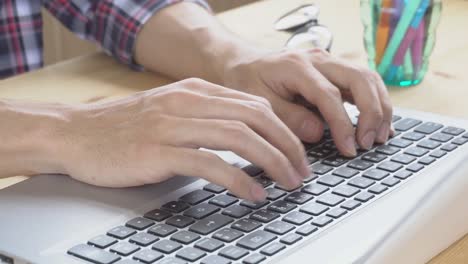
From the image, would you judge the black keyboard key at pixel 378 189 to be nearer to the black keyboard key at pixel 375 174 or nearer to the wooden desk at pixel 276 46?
the black keyboard key at pixel 375 174

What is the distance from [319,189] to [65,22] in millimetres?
719

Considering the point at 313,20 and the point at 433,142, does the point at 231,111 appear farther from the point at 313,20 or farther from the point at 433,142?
the point at 313,20

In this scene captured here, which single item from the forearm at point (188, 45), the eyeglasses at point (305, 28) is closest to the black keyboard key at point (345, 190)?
the forearm at point (188, 45)

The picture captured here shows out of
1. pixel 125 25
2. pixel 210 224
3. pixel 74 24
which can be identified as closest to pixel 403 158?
pixel 210 224

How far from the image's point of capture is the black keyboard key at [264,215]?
685 mm

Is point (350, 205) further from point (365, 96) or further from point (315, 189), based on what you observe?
point (365, 96)

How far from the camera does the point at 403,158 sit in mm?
816

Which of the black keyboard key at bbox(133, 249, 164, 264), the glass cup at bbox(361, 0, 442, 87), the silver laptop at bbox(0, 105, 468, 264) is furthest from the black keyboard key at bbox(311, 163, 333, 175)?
the glass cup at bbox(361, 0, 442, 87)

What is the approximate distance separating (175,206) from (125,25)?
1.94 feet

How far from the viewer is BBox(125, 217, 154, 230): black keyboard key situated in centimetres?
68

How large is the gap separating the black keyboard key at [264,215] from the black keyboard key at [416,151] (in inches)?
7.3

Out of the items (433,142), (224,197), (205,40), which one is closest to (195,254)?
(224,197)

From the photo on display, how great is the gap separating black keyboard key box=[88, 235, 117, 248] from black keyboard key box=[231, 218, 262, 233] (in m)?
0.09

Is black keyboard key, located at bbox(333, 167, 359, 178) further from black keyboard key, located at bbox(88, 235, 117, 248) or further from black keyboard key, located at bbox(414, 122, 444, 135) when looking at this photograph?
black keyboard key, located at bbox(88, 235, 117, 248)
